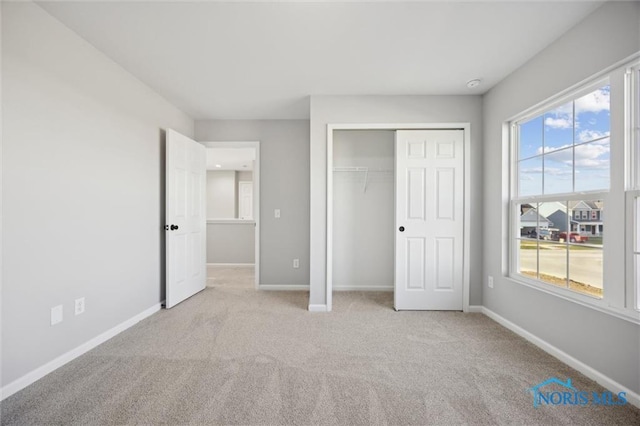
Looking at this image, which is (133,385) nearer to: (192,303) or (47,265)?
(47,265)

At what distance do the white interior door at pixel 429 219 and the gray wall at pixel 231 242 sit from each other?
3.55 metres

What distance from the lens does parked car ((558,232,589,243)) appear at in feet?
6.34

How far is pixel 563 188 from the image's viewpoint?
2098 millimetres

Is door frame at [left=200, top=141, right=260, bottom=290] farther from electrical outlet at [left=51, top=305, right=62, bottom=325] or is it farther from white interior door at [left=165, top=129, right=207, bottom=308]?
electrical outlet at [left=51, top=305, right=62, bottom=325]

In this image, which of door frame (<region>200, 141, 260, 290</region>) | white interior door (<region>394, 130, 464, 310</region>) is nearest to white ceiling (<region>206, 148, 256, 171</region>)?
door frame (<region>200, 141, 260, 290</region>)

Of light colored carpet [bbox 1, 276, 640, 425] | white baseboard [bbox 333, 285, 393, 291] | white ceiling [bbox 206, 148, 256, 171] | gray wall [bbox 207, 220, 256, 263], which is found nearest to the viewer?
light colored carpet [bbox 1, 276, 640, 425]

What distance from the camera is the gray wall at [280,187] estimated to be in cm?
397

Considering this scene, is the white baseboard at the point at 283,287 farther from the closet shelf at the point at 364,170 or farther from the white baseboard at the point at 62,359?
the closet shelf at the point at 364,170

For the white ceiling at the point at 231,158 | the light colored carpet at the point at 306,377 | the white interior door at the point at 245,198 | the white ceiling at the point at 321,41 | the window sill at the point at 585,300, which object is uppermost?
the white ceiling at the point at 321,41

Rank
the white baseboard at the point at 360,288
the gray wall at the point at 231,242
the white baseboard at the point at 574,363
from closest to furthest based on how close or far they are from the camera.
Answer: the white baseboard at the point at 574,363 → the white baseboard at the point at 360,288 → the gray wall at the point at 231,242

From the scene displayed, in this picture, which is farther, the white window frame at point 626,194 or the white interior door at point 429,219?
the white interior door at point 429,219

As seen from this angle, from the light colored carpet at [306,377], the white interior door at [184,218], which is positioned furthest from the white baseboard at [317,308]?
the white interior door at [184,218]

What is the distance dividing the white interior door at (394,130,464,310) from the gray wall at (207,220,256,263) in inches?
140

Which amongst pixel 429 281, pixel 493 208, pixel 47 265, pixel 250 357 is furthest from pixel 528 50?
pixel 47 265
